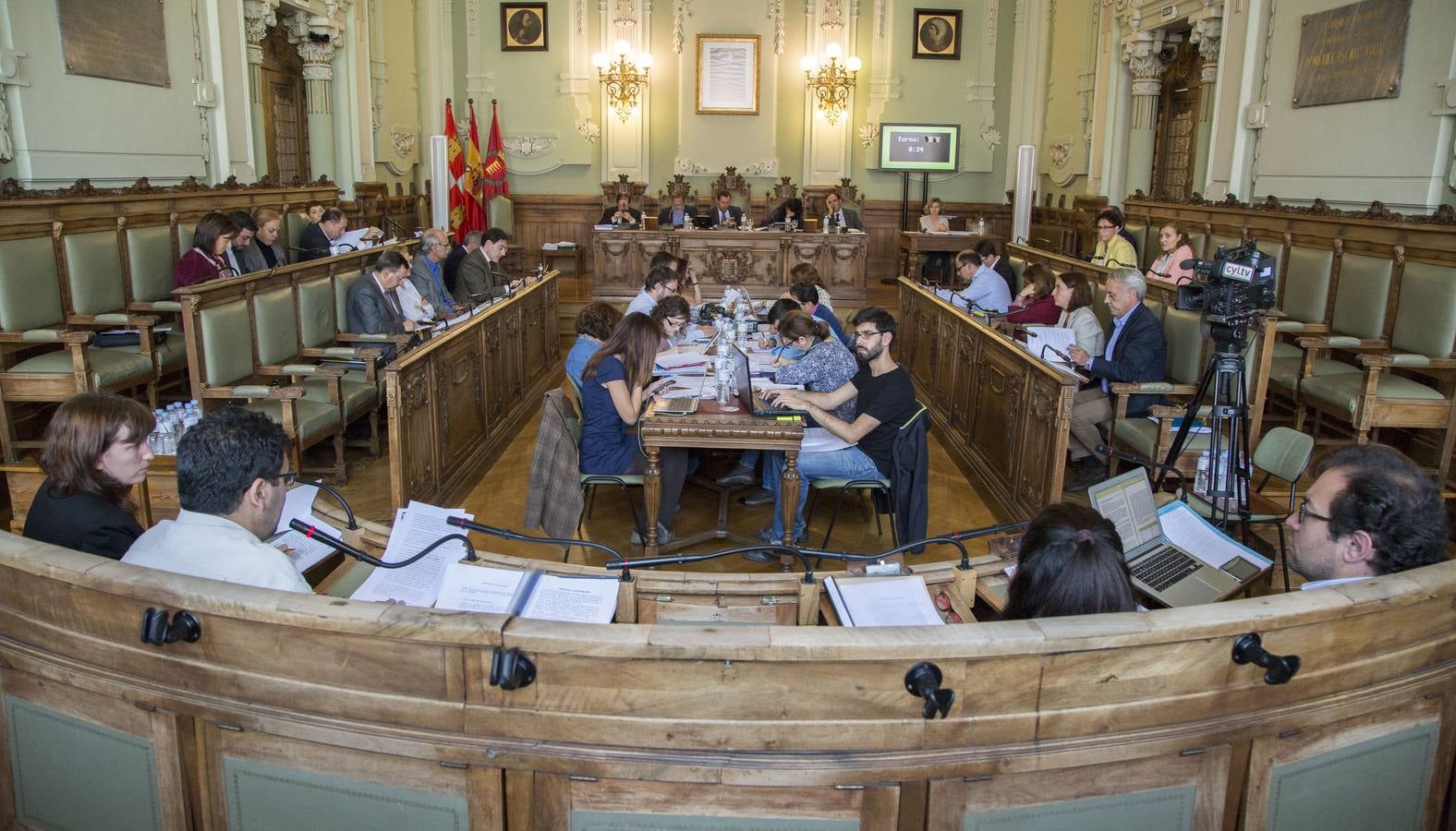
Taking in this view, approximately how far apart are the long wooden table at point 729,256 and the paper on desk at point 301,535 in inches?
301

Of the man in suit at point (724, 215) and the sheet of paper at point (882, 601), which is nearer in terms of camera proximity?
the sheet of paper at point (882, 601)

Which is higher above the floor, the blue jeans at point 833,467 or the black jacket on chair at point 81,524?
the black jacket on chair at point 81,524

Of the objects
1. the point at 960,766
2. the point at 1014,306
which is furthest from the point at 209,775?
the point at 1014,306

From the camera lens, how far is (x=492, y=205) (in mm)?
12133

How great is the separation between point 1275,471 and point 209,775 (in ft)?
10.3

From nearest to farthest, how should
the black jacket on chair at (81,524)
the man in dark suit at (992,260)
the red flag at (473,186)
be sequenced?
the black jacket on chair at (81,524) → the man in dark suit at (992,260) → the red flag at (473,186)

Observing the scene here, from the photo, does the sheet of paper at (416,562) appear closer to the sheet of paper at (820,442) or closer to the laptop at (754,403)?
the laptop at (754,403)

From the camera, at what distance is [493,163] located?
1200 centimetres

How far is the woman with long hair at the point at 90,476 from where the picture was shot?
221cm

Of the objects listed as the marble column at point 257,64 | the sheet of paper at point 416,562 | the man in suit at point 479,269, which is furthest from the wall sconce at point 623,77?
the sheet of paper at point 416,562

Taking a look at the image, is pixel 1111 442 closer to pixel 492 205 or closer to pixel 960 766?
pixel 960 766

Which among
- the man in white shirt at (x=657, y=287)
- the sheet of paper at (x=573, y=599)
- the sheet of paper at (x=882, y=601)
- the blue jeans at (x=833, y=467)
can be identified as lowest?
the blue jeans at (x=833, y=467)

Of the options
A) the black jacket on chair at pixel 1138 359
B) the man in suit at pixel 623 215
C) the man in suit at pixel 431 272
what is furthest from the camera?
the man in suit at pixel 623 215

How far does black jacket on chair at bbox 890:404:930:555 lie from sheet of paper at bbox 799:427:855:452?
27 centimetres
